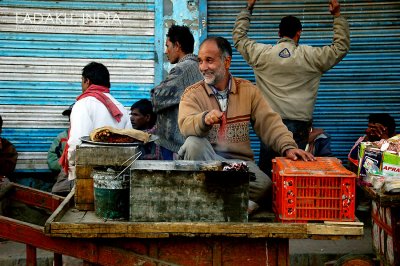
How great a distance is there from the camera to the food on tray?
430cm

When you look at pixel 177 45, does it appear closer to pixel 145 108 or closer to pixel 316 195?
pixel 145 108

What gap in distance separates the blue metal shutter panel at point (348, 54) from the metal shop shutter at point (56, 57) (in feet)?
3.14

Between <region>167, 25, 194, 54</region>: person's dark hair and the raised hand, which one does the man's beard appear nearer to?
<region>167, 25, 194, 54</region>: person's dark hair

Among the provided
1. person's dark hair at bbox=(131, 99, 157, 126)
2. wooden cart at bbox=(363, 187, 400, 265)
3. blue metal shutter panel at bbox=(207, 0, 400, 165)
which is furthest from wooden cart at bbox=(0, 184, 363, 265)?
blue metal shutter panel at bbox=(207, 0, 400, 165)

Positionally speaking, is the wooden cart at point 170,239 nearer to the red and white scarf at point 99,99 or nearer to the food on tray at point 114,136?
the food on tray at point 114,136

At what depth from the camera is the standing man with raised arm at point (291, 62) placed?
21.8 ft

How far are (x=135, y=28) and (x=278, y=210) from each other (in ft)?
15.4

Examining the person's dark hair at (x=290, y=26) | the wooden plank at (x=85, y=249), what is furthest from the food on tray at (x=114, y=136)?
the person's dark hair at (x=290, y=26)

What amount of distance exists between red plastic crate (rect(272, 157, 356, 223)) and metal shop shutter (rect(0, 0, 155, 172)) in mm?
4622

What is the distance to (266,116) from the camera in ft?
15.9

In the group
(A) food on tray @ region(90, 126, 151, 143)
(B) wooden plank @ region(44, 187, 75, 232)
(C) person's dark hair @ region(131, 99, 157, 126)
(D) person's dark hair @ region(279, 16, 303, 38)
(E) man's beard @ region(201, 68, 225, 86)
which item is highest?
(D) person's dark hair @ region(279, 16, 303, 38)

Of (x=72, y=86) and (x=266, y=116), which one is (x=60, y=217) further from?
(x=72, y=86)

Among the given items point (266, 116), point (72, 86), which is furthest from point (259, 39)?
point (266, 116)

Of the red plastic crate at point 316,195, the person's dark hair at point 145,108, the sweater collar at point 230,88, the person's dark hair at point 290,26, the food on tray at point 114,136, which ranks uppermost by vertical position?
the person's dark hair at point 290,26
